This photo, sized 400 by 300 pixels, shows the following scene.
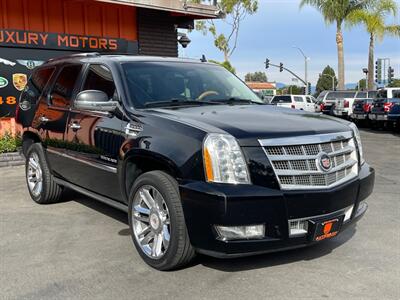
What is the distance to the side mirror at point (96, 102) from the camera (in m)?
4.57

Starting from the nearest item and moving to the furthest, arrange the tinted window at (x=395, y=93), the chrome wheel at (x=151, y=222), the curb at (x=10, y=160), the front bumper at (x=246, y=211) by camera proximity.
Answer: the front bumper at (x=246, y=211)
the chrome wheel at (x=151, y=222)
the curb at (x=10, y=160)
the tinted window at (x=395, y=93)

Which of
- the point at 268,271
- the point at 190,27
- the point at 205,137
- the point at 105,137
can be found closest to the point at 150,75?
the point at 105,137

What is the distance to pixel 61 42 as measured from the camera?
12180 millimetres

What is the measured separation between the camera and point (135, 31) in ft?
44.3

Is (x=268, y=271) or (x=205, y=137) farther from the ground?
(x=205, y=137)

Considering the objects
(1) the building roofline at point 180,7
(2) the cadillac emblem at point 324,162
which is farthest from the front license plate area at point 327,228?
(1) the building roofline at point 180,7

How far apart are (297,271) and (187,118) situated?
1.56 m

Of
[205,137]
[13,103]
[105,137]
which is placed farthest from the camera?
[13,103]

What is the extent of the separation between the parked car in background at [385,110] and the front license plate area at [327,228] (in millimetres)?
15066

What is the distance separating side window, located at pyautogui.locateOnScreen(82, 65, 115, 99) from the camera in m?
4.91

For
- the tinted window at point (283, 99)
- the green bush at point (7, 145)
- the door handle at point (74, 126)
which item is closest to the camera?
the door handle at point (74, 126)

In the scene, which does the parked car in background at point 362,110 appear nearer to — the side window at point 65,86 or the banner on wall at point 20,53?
the banner on wall at point 20,53

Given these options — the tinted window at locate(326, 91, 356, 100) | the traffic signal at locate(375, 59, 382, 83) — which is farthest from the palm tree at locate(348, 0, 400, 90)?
the traffic signal at locate(375, 59, 382, 83)

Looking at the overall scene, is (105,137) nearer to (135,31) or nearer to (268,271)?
(268,271)
